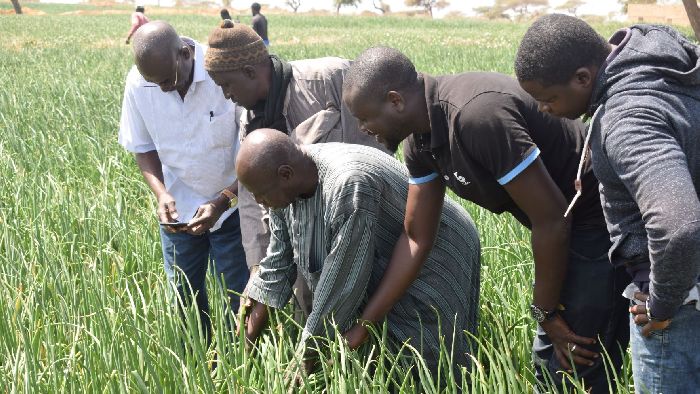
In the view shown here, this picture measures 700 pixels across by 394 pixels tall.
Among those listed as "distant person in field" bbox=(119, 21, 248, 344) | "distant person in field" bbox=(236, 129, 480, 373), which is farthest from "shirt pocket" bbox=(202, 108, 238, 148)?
"distant person in field" bbox=(236, 129, 480, 373)

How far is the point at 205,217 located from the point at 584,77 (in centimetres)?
148

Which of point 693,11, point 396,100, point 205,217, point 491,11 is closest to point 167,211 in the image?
point 205,217

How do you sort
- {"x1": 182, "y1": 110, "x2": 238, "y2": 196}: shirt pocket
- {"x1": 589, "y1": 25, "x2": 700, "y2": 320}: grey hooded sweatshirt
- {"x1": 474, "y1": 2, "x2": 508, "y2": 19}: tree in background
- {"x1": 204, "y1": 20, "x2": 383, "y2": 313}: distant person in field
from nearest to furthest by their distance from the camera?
{"x1": 589, "y1": 25, "x2": 700, "y2": 320}: grey hooded sweatshirt → {"x1": 204, "y1": 20, "x2": 383, "y2": 313}: distant person in field → {"x1": 182, "y1": 110, "x2": 238, "y2": 196}: shirt pocket → {"x1": 474, "y1": 2, "x2": 508, "y2": 19}: tree in background

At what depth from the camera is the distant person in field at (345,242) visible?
197cm

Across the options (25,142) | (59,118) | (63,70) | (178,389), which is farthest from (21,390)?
(63,70)

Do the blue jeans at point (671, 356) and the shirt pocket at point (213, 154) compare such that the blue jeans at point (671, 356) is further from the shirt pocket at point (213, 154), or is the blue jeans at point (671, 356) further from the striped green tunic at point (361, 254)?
the shirt pocket at point (213, 154)

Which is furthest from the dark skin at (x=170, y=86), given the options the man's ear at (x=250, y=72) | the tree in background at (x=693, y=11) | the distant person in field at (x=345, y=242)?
the tree in background at (x=693, y=11)

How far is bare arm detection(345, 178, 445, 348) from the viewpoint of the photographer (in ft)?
6.70

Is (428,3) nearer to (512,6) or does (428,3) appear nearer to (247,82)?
(512,6)

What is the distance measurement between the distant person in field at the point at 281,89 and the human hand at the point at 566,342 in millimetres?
735

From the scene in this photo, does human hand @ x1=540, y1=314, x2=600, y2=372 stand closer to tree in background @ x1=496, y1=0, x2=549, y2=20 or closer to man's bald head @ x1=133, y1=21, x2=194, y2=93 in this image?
man's bald head @ x1=133, y1=21, x2=194, y2=93

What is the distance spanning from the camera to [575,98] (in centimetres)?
154

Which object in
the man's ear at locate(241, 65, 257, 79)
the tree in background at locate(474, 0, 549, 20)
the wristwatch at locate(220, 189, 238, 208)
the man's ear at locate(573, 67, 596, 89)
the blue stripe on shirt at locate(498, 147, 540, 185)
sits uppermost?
the man's ear at locate(573, 67, 596, 89)

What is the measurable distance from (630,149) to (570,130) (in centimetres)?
51
